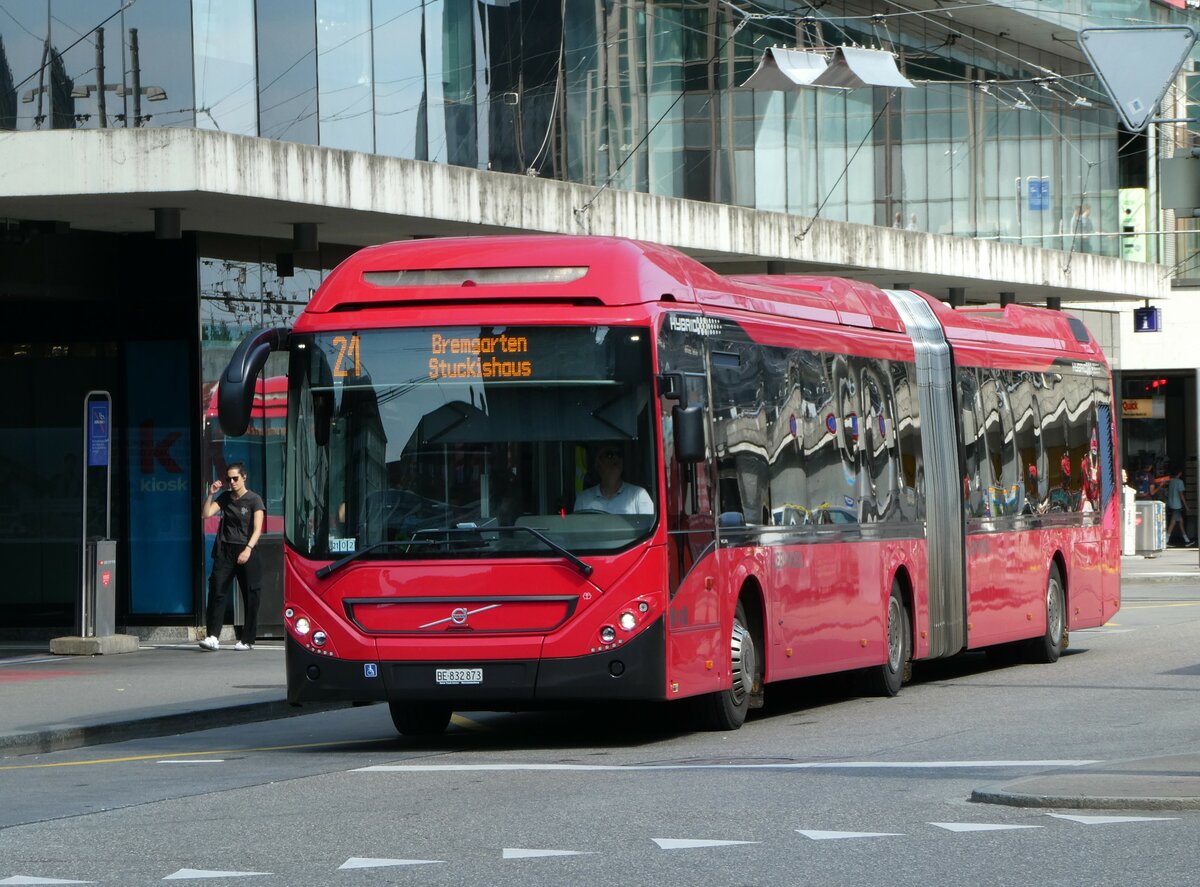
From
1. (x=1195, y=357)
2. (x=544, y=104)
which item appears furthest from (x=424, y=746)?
(x=1195, y=357)

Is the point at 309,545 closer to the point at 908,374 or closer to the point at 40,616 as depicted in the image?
the point at 908,374

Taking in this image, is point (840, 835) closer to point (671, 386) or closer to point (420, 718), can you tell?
point (671, 386)

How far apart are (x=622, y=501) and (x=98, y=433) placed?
11.0m

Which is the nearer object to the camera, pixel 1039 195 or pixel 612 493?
pixel 612 493

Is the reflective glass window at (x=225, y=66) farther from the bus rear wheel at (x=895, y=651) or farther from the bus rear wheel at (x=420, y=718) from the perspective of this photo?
the bus rear wheel at (x=420, y=718)

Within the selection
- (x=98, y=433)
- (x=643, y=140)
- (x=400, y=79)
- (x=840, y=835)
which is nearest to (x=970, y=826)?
(x=840, y=835)

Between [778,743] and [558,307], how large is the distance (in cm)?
295

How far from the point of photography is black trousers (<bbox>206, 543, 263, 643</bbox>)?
894 inches

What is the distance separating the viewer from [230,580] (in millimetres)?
22797

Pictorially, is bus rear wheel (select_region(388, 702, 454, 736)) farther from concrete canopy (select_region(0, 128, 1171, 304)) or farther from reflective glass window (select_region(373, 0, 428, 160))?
reflective glass window (select_region(373, 0, 428, 160))

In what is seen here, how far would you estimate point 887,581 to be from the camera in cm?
1697

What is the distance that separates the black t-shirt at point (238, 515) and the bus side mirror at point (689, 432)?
10355mm

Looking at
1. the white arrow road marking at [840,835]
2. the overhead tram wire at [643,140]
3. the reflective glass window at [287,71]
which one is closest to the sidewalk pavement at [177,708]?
the white arrow road marking at [840,835]

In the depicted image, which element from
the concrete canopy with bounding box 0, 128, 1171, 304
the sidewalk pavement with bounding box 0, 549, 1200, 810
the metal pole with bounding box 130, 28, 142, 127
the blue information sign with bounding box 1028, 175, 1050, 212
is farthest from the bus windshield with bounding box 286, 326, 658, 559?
the blue information sign with bounding box 1028, 175, 1050, 212
